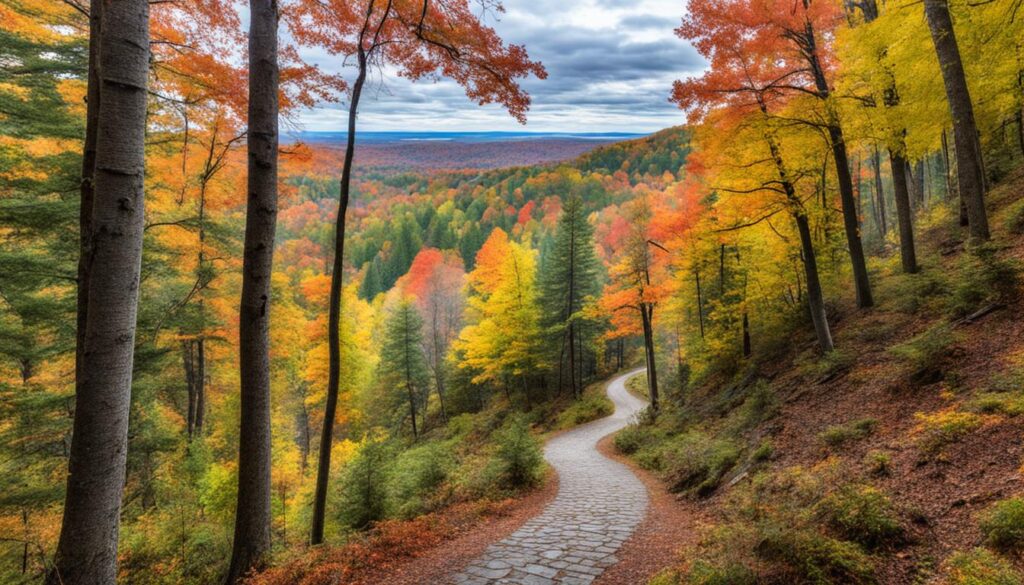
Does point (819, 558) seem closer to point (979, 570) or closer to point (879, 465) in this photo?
point (979, 570)

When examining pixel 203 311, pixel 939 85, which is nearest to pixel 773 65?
pixel 939 85

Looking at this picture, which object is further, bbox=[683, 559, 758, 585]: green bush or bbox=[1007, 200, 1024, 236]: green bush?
bbox=[1007, 200, 1024, 236]: green bush

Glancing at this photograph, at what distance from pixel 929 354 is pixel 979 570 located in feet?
17.1

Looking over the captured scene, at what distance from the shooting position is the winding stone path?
4.57m

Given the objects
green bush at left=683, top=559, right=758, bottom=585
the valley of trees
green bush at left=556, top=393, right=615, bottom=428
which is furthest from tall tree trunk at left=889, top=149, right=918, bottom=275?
green bush at left=556, top=393, right=615, bottom=428

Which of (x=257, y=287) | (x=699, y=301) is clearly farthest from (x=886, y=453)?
(x=699, y=301)

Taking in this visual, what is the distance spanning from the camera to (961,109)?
320 inches

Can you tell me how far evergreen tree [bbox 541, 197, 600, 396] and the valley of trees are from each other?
295 inches

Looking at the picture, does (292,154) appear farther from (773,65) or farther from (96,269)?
(773,65)

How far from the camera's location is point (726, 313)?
53.8 ft

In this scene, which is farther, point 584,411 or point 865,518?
point 584,411

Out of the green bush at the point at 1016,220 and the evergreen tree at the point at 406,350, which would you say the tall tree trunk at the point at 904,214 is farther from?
the evergreen tree at the point at 406,350

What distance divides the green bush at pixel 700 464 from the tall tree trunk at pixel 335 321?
6.32 meters

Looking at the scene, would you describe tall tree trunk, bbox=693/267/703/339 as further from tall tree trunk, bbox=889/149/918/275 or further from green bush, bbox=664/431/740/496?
green bush, bbox=664/431/740/496
